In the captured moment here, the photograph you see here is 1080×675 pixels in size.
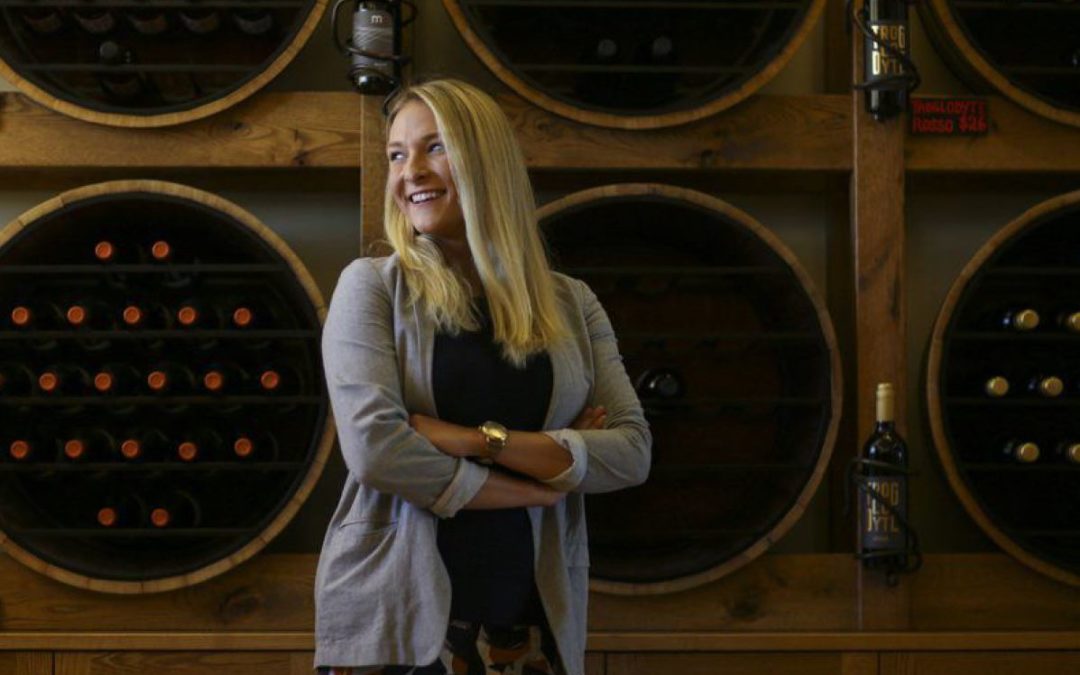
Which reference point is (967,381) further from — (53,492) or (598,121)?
(53,492)

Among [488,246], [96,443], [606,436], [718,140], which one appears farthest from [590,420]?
[96,443]

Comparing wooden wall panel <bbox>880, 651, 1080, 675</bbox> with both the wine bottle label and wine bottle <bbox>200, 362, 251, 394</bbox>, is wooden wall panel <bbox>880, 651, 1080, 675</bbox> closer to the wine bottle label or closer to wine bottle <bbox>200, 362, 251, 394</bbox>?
the wine bottle label

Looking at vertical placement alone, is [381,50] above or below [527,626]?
above

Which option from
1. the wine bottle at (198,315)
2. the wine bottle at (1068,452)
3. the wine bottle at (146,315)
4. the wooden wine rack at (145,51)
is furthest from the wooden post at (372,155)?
the wine bottle at (1068,452)

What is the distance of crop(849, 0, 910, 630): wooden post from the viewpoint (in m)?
2.50

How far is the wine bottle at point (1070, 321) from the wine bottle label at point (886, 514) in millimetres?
528

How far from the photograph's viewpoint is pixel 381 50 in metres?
2.39

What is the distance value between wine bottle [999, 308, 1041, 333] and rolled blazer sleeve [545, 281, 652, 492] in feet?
3.88

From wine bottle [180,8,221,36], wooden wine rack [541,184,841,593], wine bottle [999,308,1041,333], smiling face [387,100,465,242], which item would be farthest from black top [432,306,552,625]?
wine bottle [999,308,1041,333]

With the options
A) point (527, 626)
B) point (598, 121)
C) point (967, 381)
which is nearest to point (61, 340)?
point (598, 121)

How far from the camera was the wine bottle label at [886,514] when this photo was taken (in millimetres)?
2393

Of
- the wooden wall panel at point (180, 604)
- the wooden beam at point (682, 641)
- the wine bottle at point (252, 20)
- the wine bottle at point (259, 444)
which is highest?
the wine bottle at point (252, 20)

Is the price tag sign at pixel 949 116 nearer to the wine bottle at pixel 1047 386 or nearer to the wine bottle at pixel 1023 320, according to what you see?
the wine bottle at pixel 1023 320

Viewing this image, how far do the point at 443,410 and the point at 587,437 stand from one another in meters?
0.22
